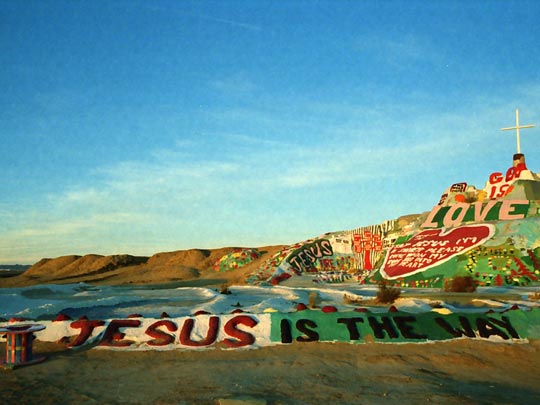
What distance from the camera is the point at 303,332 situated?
395 inches

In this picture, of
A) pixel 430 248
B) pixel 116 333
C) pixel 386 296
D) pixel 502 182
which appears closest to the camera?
pixel 116 333

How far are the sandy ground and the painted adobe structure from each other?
533 inches

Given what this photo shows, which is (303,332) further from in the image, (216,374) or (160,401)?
(160,401)

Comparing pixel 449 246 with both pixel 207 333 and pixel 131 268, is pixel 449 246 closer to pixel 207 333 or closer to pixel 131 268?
pixel 207 333

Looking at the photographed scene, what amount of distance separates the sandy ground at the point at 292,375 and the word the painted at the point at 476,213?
56.6 feet

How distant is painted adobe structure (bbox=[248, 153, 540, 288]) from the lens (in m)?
22.2

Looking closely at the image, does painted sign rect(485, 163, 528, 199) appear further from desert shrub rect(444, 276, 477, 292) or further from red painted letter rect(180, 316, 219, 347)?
red painted letter rect(180, 316, 219, 347)

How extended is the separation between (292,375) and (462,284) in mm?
14829

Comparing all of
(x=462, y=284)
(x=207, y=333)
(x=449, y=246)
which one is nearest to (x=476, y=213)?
(x=449, y=246)

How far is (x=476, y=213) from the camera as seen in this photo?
26.7 m

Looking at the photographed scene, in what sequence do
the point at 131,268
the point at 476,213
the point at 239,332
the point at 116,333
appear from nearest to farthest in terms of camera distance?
the point at 239,332
the point at 116,333
the point at 476,213
the point at 131,268

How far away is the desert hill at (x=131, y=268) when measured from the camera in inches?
1773

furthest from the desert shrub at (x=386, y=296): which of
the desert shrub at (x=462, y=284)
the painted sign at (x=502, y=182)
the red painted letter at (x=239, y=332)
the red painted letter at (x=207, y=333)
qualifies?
the painted sign at (x=502, y=182)

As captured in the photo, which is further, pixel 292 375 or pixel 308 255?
pixel 308 255
